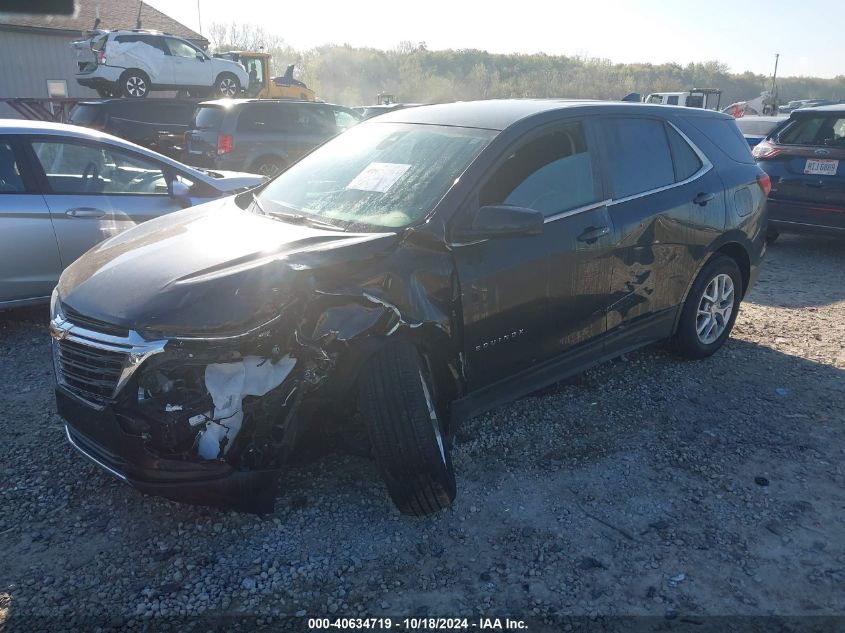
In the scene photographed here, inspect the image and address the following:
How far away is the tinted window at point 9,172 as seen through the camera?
522 cm

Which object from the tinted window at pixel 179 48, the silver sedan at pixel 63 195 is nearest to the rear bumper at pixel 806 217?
the silver sedan at pixel 63 195

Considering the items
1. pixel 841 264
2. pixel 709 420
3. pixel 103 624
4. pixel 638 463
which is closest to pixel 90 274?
pixel 103 624

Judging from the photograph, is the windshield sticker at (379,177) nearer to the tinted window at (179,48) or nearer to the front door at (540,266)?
the front door at (540,266)

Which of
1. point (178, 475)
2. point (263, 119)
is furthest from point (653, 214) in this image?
point (263, 119)

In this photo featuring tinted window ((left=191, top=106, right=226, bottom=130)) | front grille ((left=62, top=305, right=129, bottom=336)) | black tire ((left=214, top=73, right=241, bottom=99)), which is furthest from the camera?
black tire ((left=214, top=73, right=241, bottom=99))

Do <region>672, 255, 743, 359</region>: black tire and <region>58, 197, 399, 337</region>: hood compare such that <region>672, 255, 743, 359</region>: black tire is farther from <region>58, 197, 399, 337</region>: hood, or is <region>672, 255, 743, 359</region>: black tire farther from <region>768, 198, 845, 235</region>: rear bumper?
<region>768, 198, 845, 235</region>: rear bumper

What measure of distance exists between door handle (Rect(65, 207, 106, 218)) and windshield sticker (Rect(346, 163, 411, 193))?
2.83 meters

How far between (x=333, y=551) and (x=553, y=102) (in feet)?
9.57

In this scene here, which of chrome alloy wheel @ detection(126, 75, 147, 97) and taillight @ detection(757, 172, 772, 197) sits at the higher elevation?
chrome alloy wheel @ detection(126, 75, 147, 97)

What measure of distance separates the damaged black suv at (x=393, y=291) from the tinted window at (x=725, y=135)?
137 mm

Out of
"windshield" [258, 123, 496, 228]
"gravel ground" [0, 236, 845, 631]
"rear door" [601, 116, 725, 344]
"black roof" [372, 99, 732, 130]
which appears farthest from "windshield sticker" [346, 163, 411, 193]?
"gravel ground" [0, 236, 845, 631]

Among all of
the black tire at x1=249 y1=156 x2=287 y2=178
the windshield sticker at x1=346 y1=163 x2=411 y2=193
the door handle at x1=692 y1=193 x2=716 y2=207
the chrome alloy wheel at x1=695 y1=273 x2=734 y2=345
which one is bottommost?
the chrome alloy wheel at x1=695 y1=273 x2=734 y2=345

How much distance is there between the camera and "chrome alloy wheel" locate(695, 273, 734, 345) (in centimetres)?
480

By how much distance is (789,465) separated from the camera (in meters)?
3.59
